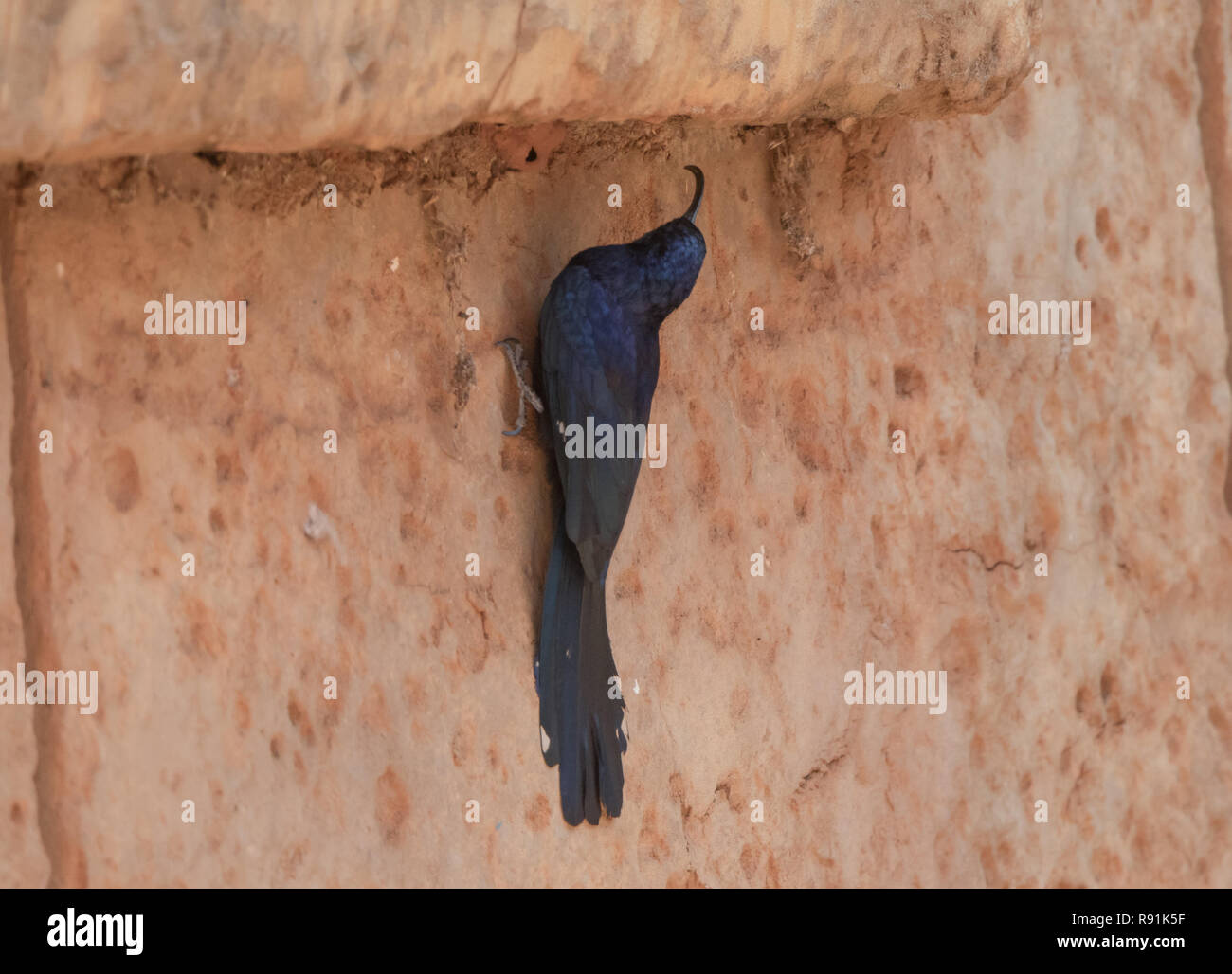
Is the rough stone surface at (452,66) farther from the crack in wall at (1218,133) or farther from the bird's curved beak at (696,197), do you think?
the crack in wall at (1218,133)

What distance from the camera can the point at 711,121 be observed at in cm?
250

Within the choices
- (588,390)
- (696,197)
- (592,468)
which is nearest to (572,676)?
(592,468)

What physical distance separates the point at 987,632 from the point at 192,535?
1.78m

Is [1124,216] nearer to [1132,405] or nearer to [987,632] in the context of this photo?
[1132,405]

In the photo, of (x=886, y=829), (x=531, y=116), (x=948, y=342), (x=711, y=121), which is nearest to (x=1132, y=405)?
(x=948, y=342)

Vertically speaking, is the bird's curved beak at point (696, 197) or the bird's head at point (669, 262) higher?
the bird's curved beak at point (696, 197)

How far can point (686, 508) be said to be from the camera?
2793mm

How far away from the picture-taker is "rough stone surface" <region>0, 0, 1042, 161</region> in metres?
1.77

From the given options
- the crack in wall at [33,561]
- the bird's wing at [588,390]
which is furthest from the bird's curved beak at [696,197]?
the crack in wall at [33,561]

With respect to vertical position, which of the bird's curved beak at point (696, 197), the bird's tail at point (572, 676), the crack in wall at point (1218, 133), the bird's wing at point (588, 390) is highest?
→ the crack in wall at point (1218, 133)

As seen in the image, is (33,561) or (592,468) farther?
(592,468)

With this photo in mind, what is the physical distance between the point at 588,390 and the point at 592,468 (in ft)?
0.43

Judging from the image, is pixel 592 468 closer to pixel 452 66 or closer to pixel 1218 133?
pixel 452 66

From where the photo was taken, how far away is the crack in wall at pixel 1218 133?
3.54 meters
